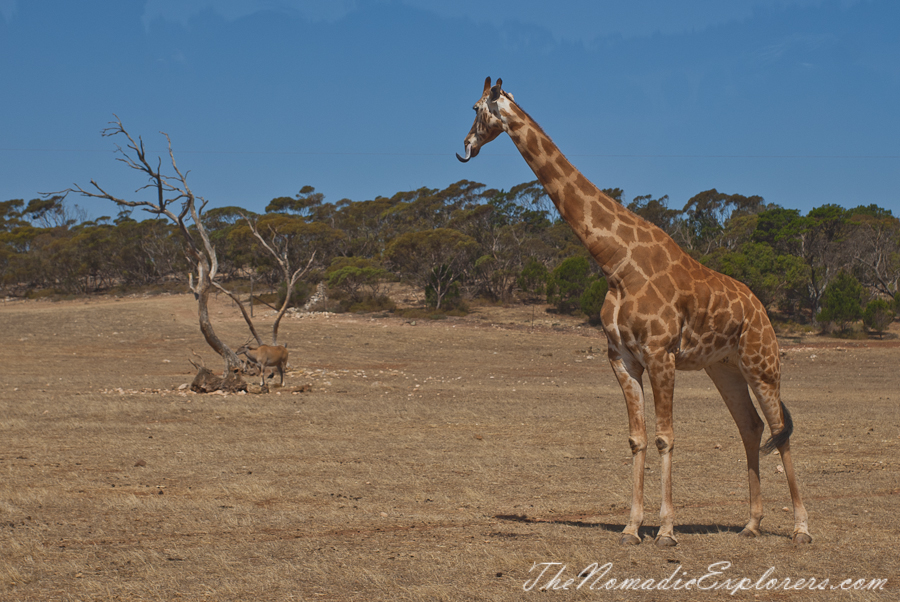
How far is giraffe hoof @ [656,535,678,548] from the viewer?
Result: 19.0 ft

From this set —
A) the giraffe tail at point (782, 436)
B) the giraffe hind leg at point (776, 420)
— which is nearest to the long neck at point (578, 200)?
the giraffe hind leg at point (776, 420)

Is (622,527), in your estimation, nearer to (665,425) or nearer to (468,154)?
(665,425)

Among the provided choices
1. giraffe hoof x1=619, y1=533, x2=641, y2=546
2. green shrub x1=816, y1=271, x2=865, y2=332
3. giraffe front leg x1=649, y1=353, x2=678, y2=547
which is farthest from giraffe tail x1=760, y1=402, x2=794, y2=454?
green shrub x1=816, y1=271, x2=865, y2=332

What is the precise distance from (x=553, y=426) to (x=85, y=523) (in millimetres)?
8119

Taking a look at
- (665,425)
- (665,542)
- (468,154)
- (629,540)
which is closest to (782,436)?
(665,425)

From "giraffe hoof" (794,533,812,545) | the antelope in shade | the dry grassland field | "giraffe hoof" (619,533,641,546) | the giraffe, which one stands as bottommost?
the dry grassland field

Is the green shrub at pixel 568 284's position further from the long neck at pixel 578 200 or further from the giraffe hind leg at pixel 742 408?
the long neck at pixel 578 200

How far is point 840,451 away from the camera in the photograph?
1044 cm

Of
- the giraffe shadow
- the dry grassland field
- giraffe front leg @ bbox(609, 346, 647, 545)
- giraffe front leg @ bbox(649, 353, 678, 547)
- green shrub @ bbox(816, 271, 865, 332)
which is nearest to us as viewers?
the dry grassland field

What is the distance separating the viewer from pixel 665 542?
579 cm

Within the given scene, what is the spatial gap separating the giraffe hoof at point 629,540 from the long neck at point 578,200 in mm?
2188

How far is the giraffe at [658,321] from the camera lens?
6055mm

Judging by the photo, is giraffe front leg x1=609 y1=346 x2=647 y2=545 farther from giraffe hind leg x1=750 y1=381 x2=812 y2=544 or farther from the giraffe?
giraffe hind leg x1=750 y1=381 x2=812 y2=544

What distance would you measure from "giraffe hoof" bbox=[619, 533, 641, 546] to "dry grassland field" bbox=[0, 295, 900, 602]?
0.21 feet
